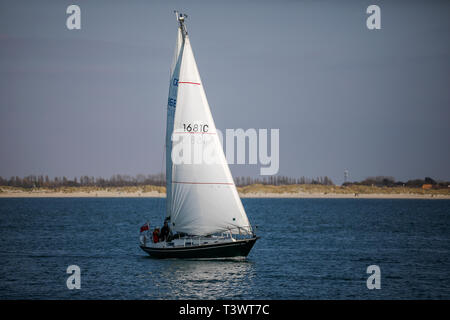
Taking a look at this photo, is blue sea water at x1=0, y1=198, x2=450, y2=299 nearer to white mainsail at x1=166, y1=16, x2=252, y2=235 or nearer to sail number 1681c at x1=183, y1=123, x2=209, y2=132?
white mainsail at x1=166, y1=16, x2=252, y2=235

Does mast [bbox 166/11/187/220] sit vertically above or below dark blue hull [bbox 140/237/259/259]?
above

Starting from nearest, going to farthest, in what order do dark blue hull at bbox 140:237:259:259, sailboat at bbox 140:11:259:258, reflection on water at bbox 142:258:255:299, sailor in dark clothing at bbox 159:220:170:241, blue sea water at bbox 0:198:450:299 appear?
reflection on water at bbox 142:258:255:299, blue sea water at bbox 0:198:450:299, dark blue hull at bbox 140:237:259:259, sailboat at bbox 140:11:259:258, sailor in dark clothing at bbox 159:220:170:241

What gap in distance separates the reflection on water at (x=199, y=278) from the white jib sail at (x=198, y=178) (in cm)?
245

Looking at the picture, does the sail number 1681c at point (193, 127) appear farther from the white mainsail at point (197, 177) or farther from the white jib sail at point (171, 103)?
the white jib sail at point (171, 103)

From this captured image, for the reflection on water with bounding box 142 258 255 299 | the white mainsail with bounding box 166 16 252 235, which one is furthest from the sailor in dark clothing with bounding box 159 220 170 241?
the reflection on water with bounding box 142 258 255 299

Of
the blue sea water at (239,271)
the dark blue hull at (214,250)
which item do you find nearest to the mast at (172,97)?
the dark blue hull at (214,250)

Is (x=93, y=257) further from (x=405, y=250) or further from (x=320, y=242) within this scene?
(x=405, y=250)

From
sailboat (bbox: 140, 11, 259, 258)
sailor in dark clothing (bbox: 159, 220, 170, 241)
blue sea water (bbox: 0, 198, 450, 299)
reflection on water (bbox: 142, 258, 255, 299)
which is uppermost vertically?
sailboat (bbox: 140, 11, 259, 258)

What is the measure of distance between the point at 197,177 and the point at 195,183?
1.48ft

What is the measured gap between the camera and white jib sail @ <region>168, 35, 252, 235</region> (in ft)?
130

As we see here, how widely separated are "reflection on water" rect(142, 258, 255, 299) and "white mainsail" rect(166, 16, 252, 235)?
2450mm

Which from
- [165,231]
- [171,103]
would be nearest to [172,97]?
[171,103]

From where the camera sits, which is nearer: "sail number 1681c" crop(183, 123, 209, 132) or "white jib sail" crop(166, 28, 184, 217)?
"sail number 1681c" crop(183, 123, 209, 132)
